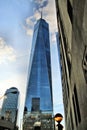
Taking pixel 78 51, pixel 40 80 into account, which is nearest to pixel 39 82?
pixel 40 80

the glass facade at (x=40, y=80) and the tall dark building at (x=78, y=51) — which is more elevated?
the glass facade at (x=40, y=80)

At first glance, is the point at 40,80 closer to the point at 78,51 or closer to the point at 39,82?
the point at 39,82

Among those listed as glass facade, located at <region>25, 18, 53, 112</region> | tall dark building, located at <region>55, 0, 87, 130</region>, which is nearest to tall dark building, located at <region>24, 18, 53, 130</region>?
glass facade, located at <region>25, 18, 53, 112</region>

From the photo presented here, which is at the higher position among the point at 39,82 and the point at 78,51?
the point at 39,82

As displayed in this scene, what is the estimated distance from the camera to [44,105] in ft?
455

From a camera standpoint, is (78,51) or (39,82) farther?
(39,82)

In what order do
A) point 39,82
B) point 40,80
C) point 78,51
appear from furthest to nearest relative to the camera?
point 40,80
point 39,82
point 78,51

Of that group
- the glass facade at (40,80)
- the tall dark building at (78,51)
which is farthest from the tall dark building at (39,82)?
the tall dark building at (78,51)

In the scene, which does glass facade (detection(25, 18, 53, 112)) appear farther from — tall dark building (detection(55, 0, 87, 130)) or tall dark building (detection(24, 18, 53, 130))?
tall dark building (detection(55, 0, 87, 130))

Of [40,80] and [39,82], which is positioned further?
[40,80]

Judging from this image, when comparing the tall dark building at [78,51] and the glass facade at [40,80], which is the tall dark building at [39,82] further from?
the tall dark building at [78,51]

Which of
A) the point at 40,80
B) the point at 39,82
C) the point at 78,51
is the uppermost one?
the point at 40,80

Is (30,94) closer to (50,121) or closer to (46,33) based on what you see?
(50,121)

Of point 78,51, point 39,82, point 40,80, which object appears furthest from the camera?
point 40,80
